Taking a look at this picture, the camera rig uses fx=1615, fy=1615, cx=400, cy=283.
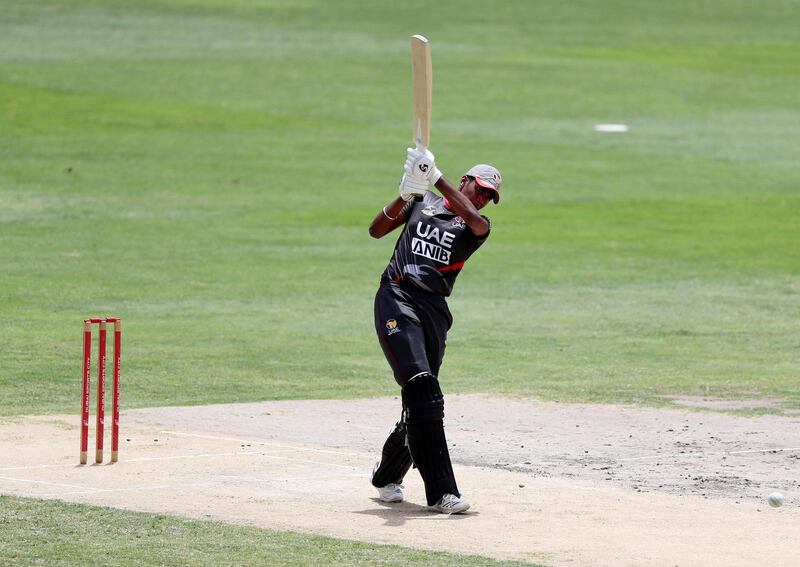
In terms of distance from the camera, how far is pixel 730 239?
92.5ft

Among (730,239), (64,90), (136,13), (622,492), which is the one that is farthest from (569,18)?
(622,492)

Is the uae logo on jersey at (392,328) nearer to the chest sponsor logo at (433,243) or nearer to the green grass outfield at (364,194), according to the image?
the chest sponsor logo at (433,243)

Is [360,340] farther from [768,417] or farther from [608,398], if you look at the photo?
[768,417]

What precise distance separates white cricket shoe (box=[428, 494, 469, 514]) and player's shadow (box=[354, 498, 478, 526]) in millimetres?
34

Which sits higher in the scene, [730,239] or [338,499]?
[730,239]

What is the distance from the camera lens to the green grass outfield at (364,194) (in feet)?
58.1

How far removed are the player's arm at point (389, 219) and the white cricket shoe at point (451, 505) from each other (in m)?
1.86

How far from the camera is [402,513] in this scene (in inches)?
417

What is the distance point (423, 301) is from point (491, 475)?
5.37ft

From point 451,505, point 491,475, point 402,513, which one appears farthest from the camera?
point 491,475

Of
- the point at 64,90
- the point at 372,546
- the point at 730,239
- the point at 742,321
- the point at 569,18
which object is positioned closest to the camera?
the point at 372,546

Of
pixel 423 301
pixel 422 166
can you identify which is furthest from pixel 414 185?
pixel 423 301

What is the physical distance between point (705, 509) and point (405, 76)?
3768 cm

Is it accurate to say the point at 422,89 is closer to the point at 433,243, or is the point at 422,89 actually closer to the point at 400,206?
the point at 400,206
